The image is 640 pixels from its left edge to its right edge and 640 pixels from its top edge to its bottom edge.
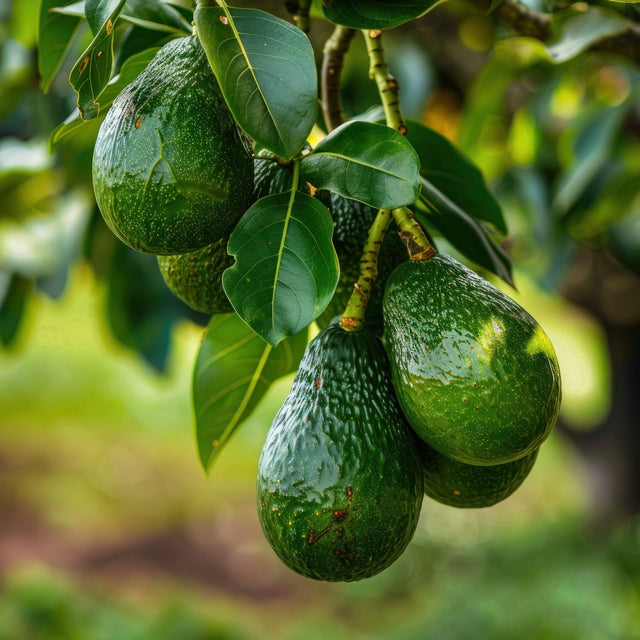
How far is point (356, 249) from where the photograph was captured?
0.93 meters

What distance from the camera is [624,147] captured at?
233cm

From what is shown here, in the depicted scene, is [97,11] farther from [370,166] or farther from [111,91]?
[370,166]

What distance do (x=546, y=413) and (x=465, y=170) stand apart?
382mm

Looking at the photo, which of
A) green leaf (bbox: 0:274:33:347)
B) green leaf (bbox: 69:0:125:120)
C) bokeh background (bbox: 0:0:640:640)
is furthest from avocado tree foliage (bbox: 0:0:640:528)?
green leaf (bbox: 0:274:33:347)

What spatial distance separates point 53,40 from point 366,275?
50 cm

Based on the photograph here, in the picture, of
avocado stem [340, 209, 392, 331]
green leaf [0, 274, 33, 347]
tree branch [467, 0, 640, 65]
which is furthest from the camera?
green leaf [0, 274, 33, 347]

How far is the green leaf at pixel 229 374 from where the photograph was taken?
3.39ft

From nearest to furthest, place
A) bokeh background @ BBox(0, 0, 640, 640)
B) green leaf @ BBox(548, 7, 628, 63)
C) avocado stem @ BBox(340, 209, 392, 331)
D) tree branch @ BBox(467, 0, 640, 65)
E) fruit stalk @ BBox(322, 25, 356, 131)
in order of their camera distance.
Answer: avocado stem @ BBox(340, 209, 392, 331), fruit stalk @ BBox(322, 25, 356, 131), tree branch @ BBox(467, 0, 640, 65), green leaf @ BBox(548, 7, 628, 63), bokeh background @ BBox(0, 0, 640, 640)

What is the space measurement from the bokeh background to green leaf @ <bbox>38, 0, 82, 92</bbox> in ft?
1.87

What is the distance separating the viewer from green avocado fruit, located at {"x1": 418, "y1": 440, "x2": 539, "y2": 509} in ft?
2.94

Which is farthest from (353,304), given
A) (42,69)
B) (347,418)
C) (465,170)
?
(42,69)

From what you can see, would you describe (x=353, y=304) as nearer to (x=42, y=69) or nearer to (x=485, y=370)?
(x=485, y=370)

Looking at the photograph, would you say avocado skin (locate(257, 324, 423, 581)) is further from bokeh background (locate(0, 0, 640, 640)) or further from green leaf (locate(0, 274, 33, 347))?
green leaf (locate(0, 274, 33, 347))

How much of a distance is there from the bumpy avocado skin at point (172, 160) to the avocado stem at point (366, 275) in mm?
154
